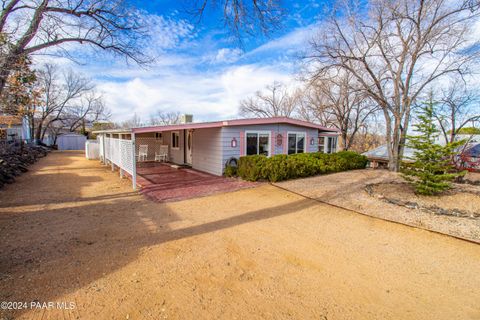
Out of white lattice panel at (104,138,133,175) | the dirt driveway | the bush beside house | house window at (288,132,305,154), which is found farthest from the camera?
house window at (288,132,305,154)

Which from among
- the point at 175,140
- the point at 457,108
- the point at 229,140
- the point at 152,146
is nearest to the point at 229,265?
the point at 229,140

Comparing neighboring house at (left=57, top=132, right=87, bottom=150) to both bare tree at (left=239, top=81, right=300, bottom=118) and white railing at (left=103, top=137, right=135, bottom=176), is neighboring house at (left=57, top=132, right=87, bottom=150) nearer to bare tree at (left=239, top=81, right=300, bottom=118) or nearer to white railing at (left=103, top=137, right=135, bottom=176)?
bare tree at (left=239, top=81, right=300, bottom=118)

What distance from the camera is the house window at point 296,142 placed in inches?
449

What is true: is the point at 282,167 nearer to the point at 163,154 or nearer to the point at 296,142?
the point at 296,142

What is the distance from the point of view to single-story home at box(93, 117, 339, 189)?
8.51 metres

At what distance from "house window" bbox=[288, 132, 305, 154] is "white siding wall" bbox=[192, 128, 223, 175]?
4.00m

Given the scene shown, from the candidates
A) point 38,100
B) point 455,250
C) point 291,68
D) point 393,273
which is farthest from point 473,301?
point 291,68

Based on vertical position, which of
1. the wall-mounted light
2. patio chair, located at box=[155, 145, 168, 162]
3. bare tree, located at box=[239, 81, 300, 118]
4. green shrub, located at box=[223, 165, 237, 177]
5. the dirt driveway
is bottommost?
the dirt driveway

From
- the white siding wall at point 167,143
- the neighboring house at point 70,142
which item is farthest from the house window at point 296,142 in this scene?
the neighboring house at point 70,142

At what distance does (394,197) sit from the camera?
6.11 metres

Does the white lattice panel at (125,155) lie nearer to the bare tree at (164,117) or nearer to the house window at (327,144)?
the house window at (327,144)

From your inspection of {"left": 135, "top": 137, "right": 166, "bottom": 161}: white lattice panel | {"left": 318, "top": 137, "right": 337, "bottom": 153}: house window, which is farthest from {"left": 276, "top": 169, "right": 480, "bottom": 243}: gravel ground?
{"left": 135, "top": 137, "right": 166, "bottom": 161}: white lattice panel

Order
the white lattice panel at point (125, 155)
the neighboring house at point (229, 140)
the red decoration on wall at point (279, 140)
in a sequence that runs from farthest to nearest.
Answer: the red decoration on wall at point (279, 140)
the neighboring house at point (229, 140)
the white lattice panel at point (125, 155)

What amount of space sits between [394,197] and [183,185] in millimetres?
6525
